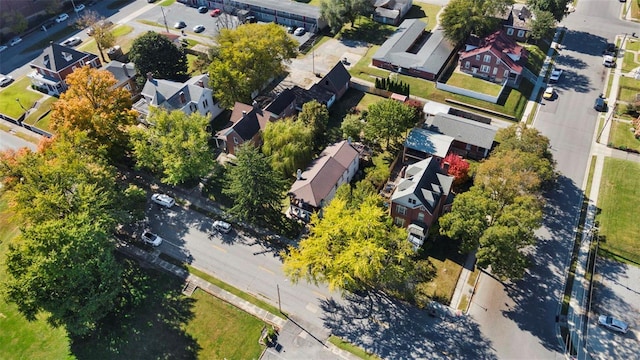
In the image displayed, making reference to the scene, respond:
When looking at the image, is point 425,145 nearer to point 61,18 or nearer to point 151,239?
point 151,239

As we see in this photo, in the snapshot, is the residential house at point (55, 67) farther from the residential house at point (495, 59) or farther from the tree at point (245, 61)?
the residential house at point (495, 59)

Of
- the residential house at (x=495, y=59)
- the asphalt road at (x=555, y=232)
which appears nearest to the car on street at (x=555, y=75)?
the asphalt road at (x=555, y=232)

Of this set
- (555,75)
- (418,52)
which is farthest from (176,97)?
(555,75)

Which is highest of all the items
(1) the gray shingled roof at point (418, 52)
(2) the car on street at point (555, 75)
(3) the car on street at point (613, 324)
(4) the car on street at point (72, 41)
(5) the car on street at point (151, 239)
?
(1) the gray shingled roof at point (418, 52)

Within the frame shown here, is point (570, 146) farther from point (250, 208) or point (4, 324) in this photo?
point (4, 324)

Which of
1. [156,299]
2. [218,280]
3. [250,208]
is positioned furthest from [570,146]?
[156,299]

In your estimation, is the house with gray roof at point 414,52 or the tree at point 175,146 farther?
the house with gray roof at point 414,52

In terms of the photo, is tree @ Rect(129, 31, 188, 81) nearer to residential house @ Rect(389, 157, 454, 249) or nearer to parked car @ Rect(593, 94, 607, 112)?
residential house @ Rect(389, 157, 454, 249)
